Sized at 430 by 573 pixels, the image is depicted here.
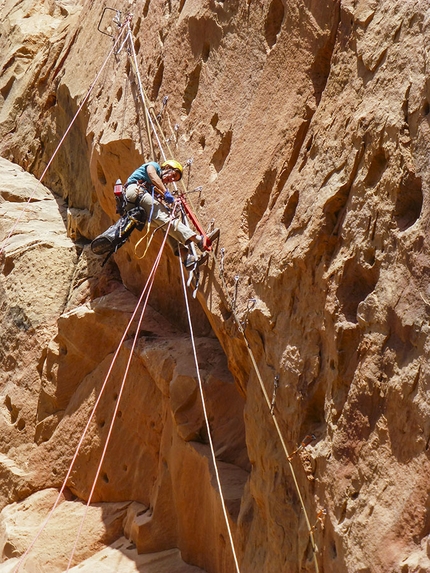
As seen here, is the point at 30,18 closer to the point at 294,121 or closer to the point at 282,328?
the point at 294,121

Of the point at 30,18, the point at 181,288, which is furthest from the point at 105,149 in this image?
the point at 30,18

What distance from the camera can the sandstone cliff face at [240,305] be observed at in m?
5.99

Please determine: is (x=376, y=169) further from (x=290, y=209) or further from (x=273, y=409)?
(x=273, y=409)

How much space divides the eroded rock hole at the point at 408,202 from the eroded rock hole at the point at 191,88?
3916 millimetres

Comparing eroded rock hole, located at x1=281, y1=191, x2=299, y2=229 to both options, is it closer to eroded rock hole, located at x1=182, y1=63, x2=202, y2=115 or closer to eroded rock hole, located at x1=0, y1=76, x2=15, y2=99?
eroded rock hole, located at x1=182, y1=63, x2=202, y2=115

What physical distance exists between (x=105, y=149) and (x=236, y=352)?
3743mm

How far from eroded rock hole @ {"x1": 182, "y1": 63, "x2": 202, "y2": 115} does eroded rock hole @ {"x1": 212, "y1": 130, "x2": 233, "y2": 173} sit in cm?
100

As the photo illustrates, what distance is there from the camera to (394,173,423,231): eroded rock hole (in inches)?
235

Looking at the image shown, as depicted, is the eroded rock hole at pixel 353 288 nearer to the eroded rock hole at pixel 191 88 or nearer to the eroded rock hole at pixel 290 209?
the eroded rock hole at pixel 290 209

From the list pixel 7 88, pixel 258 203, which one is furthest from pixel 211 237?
pixel 7 88

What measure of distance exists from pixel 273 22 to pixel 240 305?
9.01ft

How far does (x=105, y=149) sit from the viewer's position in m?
10.6

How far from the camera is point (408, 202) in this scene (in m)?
6.04

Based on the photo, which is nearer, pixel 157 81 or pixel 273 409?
pixel 273 409
